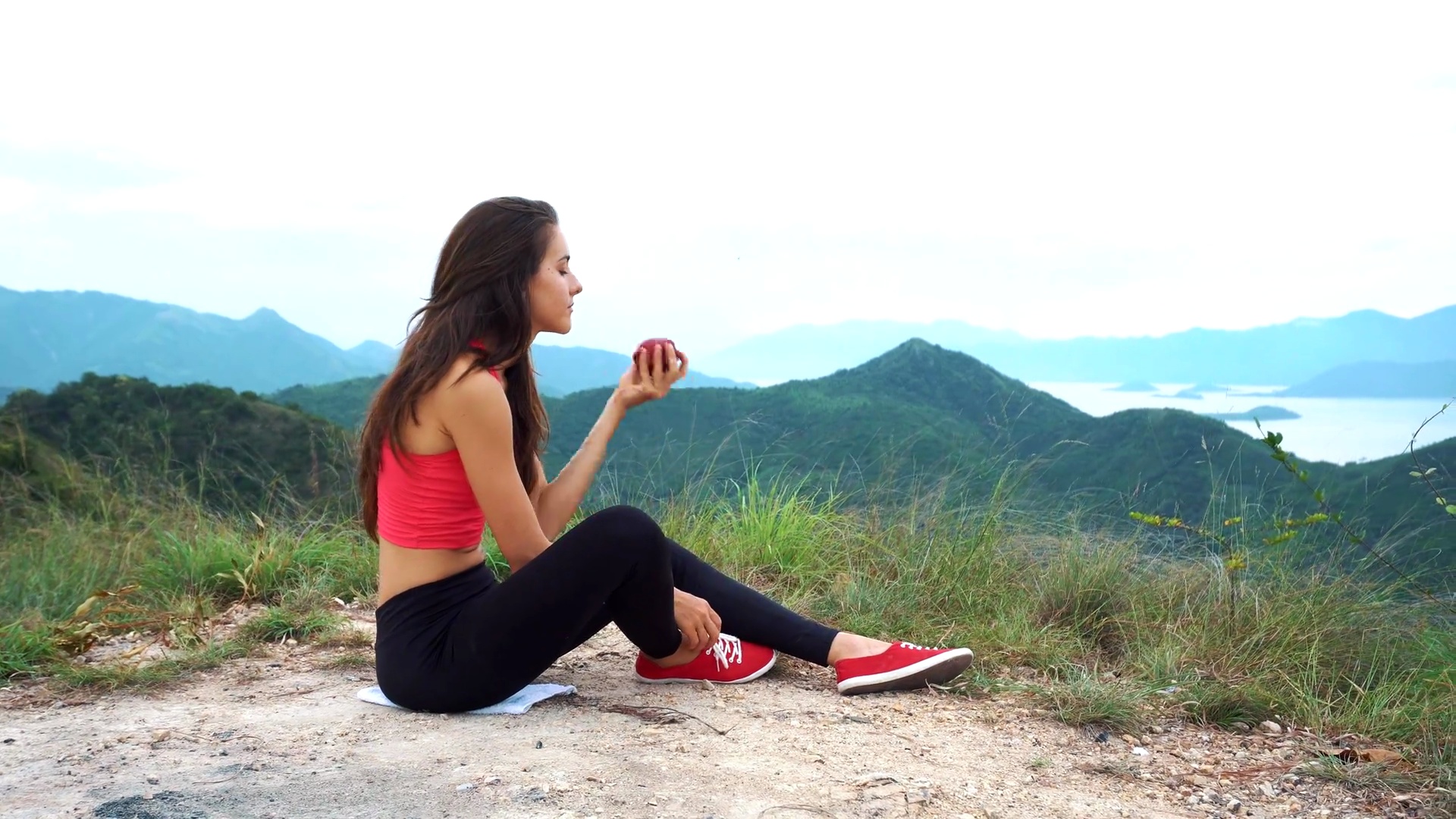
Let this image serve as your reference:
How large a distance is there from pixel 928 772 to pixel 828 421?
15.8ft

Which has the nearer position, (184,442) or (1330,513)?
(1330,513)

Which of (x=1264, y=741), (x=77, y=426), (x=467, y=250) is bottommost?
(x=1264, y=741)

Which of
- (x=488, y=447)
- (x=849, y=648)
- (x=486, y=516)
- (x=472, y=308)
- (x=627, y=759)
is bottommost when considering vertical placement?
(x=627, y=759)

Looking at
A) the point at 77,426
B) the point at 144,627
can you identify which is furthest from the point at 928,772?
the point at 77,426

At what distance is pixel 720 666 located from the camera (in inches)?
124

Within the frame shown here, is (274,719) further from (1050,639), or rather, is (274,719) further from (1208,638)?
(1208,638)

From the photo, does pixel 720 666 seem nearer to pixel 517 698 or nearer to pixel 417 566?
pixel 517 698

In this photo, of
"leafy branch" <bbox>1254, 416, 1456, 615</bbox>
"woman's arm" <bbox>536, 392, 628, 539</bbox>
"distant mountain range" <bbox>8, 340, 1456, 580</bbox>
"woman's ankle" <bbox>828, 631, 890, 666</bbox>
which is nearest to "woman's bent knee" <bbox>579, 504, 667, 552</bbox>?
"woman's arm" <bbox>536, 392, 628, 539</bbox>

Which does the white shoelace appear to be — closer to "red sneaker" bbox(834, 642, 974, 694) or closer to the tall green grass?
"red sneaker" bbox(834, 642, 974, 694)

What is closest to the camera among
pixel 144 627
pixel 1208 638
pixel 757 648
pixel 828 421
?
pixel 757 648

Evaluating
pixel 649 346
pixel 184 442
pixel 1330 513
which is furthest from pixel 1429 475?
pixel 184 442

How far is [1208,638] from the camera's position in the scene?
3492mm

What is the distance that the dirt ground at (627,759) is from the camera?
2.28 meters

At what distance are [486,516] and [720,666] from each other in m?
0.89
